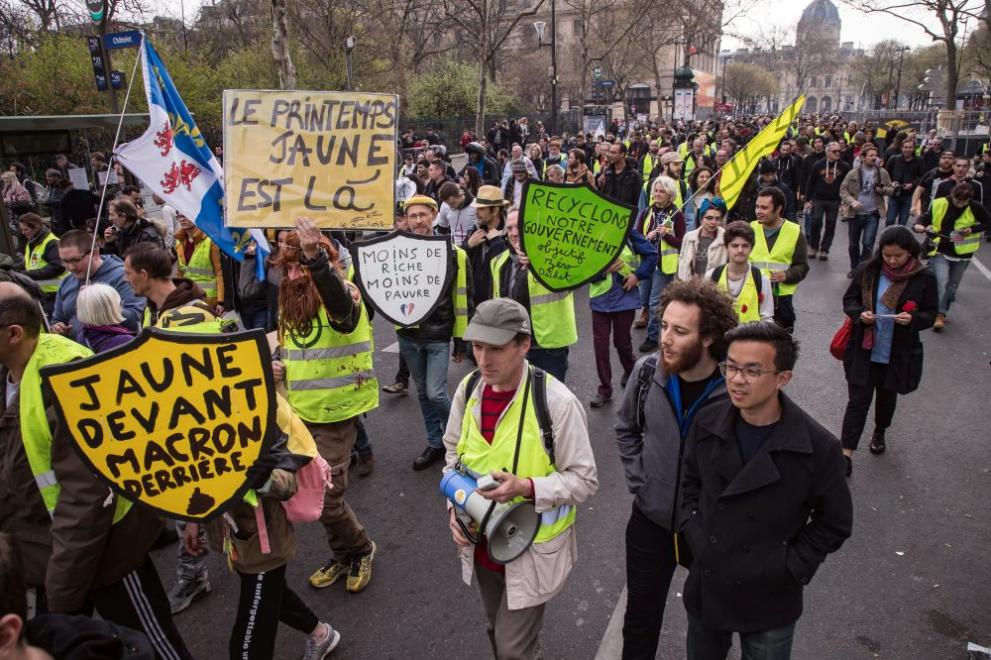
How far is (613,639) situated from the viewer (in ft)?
11.1

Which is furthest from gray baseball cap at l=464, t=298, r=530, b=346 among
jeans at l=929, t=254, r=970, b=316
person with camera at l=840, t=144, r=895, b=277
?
person with camera at l=840, t=144, r=895, b=277

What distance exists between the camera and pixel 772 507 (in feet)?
7.47

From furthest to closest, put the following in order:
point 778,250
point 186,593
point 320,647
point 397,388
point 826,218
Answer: point 826,218 < point 397,388 < point 778,250 < point 186,593 < point 320,647

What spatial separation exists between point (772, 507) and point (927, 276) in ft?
10.0

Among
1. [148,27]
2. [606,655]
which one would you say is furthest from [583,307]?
[148,27]

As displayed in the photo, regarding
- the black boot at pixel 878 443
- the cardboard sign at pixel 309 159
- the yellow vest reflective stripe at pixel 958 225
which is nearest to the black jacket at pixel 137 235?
the cardboard sign at pixel 309 159

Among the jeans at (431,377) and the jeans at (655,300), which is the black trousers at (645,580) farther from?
the jeans at (655,300)

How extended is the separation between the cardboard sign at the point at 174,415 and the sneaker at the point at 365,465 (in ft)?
8.62

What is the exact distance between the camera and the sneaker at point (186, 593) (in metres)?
3.73

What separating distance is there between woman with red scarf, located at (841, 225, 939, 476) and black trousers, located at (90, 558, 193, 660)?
4292 millimetres

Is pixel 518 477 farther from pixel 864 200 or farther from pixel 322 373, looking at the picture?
pixel 864 200

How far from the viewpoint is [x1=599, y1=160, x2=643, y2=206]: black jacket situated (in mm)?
10234

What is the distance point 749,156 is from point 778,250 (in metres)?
1.02

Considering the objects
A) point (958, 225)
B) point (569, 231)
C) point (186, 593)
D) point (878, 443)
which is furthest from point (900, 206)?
point (186, 593)
